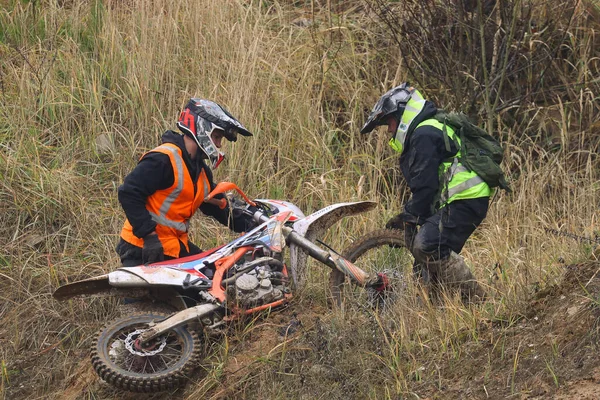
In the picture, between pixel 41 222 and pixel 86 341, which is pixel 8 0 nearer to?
pixel 41 222

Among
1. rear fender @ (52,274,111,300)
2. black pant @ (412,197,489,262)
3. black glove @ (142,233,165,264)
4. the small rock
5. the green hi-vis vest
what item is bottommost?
rear fender @ (52,274,111,300)

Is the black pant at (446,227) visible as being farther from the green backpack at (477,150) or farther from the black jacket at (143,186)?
the black jacket at (143,186)

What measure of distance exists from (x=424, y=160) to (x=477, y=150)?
44 centimetres

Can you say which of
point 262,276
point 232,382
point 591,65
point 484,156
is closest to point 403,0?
point 591,65

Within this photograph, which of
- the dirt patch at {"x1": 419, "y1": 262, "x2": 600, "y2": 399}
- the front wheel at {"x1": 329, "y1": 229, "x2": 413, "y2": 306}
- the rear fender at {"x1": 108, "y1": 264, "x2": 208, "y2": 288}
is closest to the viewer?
the dirt patch at {"x1": 419, "y1": 262, "x2": 600, "y2": 399}

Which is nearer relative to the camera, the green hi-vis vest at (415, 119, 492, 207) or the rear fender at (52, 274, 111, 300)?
the rear fender at (52, 274, 111, 300)

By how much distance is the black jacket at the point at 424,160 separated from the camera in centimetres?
629

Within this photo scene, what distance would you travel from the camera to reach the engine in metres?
6.20

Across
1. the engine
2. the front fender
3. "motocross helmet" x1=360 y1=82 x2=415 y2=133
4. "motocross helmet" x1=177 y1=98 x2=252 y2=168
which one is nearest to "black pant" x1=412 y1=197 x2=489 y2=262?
the front fender

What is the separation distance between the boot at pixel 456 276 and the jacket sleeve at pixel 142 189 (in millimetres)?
1976

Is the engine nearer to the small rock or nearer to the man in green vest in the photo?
the man in green vest

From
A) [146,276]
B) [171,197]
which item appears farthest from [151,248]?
[171,197]

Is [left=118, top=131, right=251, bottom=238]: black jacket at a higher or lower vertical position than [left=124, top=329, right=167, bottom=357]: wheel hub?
higher

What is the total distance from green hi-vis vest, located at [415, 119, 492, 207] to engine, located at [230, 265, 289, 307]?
1.30 meters
